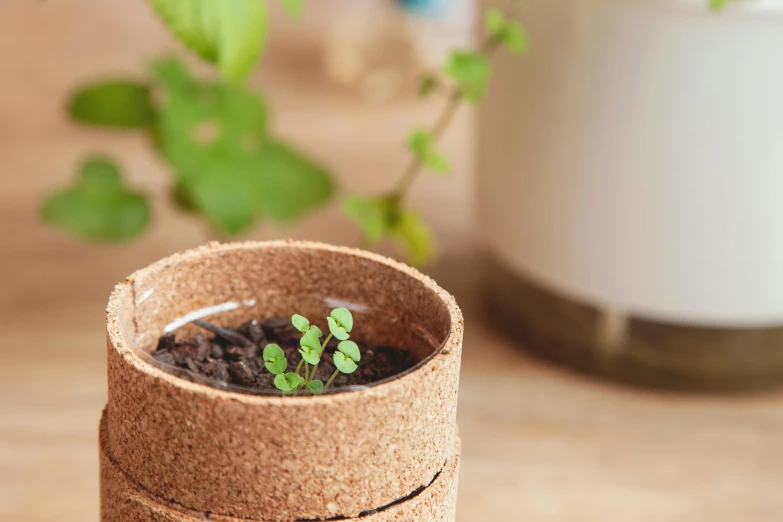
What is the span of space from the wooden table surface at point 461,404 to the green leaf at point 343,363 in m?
0.51

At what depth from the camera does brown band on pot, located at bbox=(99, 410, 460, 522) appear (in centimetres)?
44

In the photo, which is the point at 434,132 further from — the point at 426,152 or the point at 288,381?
the point at 288,381

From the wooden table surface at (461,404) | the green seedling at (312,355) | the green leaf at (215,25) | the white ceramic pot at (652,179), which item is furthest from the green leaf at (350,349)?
the white ceramic pot at (652,179)

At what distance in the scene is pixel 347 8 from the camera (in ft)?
7.95

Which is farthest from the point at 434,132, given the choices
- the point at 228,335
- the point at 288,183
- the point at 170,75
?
the point at 228,335

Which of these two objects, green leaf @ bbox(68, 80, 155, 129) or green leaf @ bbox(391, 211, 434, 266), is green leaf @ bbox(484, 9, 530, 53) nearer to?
green leaf @ bbox(391, 211, 434, 266)

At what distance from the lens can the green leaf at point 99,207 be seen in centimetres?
117

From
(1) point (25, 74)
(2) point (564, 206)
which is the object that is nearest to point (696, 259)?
(2) point (564, 206)

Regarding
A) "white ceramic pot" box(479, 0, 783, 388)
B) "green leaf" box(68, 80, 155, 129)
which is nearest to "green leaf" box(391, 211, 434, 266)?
"white ceramic pot" box(479, 0, 783, 388)

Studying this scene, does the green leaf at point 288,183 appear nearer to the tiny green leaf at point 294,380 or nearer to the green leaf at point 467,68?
the green leaf at point 467,68

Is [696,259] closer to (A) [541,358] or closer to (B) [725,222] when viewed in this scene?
(B) [725,222]

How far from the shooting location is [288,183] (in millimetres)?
1179

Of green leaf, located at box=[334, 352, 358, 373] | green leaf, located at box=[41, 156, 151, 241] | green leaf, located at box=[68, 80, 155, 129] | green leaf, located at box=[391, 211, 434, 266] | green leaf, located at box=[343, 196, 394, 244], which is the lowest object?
green leaf, located at box=[41, 156, 151, 241]

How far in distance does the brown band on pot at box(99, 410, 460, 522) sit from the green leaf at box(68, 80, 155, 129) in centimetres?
75
